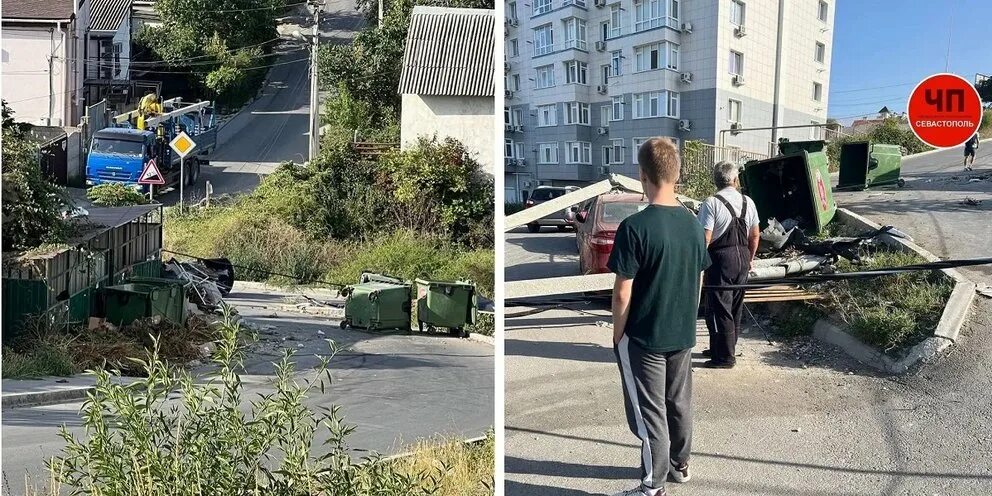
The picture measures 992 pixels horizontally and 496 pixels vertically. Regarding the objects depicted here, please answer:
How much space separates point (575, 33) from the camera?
194 cm

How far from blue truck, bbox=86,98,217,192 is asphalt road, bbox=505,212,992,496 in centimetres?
197

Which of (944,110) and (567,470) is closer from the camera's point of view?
(944,110)

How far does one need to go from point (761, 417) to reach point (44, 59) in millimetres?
2879

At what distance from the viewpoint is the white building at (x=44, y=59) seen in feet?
8.91

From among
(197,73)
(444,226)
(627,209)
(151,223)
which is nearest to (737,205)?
(627,209)

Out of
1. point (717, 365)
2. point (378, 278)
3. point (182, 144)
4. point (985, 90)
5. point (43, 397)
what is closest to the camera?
point (985, 90)

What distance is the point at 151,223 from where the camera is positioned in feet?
13.4

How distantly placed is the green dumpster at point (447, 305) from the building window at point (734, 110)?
1097 millimetres

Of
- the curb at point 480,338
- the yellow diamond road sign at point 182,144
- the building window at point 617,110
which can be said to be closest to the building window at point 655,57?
the building window at point 617,110

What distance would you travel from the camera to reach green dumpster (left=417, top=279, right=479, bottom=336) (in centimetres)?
288

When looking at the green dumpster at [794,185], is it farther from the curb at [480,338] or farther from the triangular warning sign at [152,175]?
the triangular warning sign at [152,175]

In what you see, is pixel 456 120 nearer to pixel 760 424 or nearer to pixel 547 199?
pixel 547 199

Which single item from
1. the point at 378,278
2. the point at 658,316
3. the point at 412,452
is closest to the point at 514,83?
the point at 658,316

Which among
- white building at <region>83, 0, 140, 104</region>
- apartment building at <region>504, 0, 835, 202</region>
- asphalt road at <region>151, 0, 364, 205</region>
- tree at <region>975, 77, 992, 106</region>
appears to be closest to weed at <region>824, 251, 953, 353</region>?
tree at <region>975, 77, 992, 106</region>
